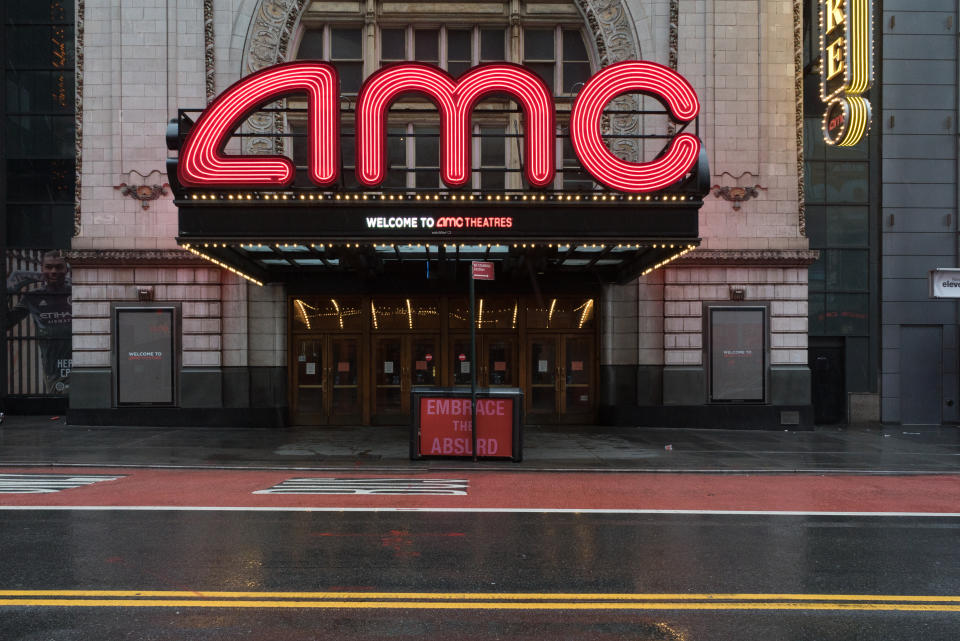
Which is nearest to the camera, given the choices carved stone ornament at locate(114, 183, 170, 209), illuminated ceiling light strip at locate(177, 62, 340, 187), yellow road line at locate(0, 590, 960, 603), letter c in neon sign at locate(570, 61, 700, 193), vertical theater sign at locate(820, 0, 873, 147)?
yellow road line at locate(0, 590, 960, 603)

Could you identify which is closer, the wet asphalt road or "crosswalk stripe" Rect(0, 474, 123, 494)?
the wet asphalt road

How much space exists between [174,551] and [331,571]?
1892mm

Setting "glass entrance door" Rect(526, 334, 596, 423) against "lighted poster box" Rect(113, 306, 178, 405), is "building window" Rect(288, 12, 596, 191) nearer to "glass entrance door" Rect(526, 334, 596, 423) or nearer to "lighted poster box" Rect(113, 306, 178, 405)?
"glass entrance door" Rect(526, 334, 596, 423)

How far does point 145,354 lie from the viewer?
18.5 m

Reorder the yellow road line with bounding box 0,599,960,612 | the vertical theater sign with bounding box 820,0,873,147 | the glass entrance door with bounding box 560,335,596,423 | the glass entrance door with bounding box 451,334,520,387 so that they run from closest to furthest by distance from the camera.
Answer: the yellow road line with bounding box 0,599,960,612 → the vertical theater sign with bounding box 820,0,873,147 → the glass entrance door with bounding box 451,334,520,387 → the glass entrance door with bounding box 560,335,596,423

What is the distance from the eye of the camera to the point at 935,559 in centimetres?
727

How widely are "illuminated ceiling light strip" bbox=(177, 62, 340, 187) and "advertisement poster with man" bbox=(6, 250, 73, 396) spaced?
10060mm

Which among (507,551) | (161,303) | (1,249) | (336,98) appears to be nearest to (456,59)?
(336,98)

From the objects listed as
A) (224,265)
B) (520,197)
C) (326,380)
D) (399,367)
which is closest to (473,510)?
(520,197)

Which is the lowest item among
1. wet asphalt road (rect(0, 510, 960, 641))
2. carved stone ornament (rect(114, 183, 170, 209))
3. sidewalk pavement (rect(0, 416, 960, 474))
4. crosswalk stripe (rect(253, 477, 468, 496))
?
sidewalk pavement (rect(0, 416, 960, 474))

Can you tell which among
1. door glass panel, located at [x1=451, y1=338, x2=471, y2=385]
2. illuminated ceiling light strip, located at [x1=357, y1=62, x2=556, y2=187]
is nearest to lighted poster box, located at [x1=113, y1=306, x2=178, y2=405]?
door glass panel, located at [x1=451, y1=338, x2=471, y2=385]

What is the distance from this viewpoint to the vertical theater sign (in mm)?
17047

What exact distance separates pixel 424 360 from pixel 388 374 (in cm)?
110

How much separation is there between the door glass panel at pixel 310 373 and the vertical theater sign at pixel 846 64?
1505 centimetres
